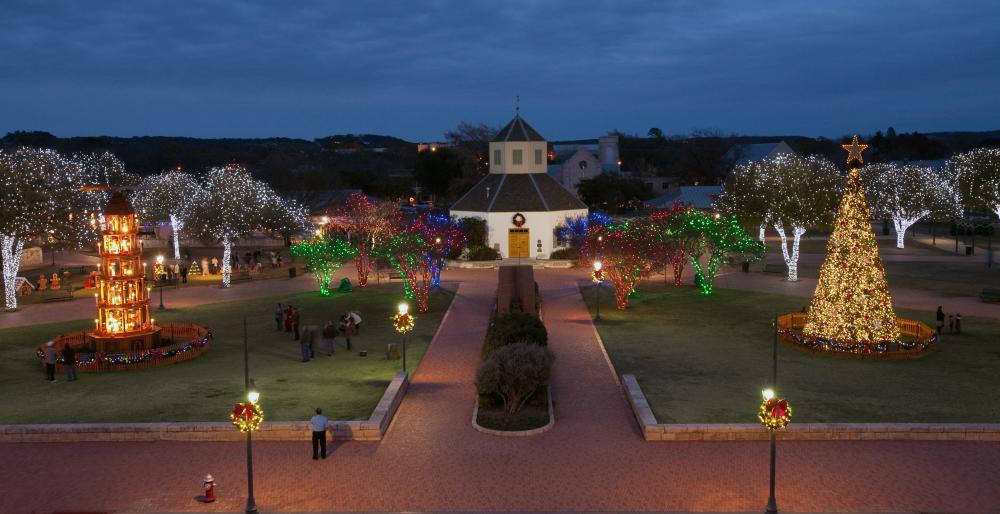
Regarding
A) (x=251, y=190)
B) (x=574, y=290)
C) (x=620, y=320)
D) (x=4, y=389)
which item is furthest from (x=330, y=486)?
(x=251, y=190)

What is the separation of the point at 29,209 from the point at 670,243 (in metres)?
29.3

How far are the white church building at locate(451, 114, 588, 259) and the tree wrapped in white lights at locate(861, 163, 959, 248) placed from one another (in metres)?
23.5

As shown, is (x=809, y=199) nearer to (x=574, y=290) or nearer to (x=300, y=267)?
(x=574, y=290)

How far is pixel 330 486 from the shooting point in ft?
55.3

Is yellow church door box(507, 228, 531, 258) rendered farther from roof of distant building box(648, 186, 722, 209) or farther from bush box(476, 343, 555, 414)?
bush box(476, 343, 555, 414)

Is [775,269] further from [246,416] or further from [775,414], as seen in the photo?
[246,416]

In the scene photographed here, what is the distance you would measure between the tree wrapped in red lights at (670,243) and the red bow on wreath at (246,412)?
25422 mm

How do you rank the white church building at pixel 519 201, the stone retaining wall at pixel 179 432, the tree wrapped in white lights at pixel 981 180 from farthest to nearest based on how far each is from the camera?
the tree wrapped in white lights at pixel 981 180, the white church building at pixel 519 201, the stone retaining wall at pixel 179 432

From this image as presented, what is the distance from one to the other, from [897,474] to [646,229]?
75.8 feet

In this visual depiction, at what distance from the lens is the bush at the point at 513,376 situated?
21.2m

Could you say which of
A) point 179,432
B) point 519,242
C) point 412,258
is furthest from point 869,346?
point 519,242

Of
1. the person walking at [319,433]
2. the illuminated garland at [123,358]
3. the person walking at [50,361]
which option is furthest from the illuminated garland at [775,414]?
the person walking at [50,361]

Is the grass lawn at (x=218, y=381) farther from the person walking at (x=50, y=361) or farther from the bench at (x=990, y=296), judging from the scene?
the bench at (x=990, y=296)

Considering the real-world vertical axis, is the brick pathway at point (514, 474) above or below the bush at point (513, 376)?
below
